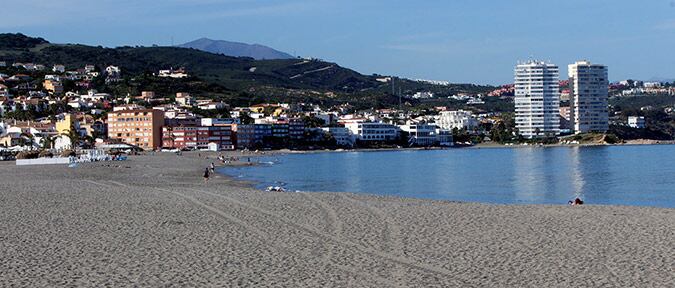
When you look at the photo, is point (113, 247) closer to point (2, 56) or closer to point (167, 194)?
point (167, 194)

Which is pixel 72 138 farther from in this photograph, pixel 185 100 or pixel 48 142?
pixel 185 100

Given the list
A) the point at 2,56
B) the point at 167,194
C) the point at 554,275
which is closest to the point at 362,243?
the point at 554,275

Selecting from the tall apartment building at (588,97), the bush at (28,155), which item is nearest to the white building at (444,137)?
the tall apartment building at (588,97)

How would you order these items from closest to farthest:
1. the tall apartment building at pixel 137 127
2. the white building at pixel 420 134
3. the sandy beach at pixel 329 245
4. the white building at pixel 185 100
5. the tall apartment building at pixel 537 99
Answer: the sandy beach at pixel 329 245 < the tall apartment building at pixel 137 127 < the white building at pixel 420 134 < the white building at pixel 185 100 < the tall apartment building at pixel 537 99

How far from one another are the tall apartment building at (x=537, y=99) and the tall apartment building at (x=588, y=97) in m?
5.34

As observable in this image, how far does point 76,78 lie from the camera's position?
13262 cm

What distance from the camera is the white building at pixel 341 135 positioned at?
10531 centimetres

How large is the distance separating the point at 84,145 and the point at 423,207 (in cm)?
6222

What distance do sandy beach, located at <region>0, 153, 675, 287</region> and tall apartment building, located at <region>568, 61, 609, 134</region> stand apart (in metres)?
117

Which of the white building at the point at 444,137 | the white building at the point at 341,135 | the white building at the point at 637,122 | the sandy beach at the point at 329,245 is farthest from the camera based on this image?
the white building at the point at 637,122

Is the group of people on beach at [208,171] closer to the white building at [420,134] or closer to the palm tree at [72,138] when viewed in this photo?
the palm tree at [72,138]

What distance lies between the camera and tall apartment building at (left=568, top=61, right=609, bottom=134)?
426 feet

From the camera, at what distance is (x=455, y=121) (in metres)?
129

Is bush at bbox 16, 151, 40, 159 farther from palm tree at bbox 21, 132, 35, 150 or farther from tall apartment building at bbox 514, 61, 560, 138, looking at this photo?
tall apartment building at bbox 514, 61, 560, 138
